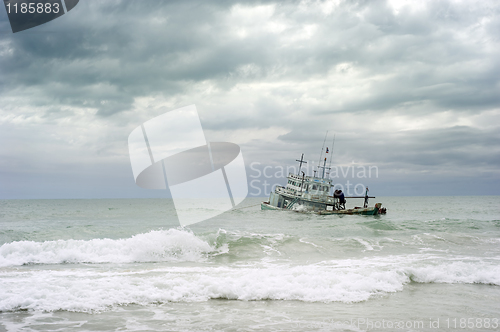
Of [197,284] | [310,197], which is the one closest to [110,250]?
[197,284]

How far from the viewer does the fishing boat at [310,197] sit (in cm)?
4322

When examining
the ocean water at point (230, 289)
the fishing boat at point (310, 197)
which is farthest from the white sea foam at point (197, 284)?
the fishing boat at point (310, 197)

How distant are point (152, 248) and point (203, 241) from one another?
251 cm

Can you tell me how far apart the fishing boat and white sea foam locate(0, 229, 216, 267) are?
95.9 feet

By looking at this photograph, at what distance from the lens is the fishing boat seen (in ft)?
142

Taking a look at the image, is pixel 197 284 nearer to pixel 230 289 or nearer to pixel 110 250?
pixel 230 289

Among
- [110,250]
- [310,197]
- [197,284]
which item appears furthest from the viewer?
[310,197]

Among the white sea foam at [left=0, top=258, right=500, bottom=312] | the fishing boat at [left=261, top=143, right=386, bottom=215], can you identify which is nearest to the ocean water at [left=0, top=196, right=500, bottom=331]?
the white sea foam at [left=0, top=258, right=500, bottom=312]

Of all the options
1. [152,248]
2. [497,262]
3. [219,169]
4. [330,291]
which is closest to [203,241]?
[152,248]

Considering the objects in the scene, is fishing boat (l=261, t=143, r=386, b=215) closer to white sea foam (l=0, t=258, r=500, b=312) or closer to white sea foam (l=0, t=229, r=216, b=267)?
white sea foam (l=0, t=229, r=216, b=267)

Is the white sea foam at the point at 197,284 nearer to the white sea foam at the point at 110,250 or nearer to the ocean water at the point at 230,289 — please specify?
the ocean water at the point at 230,289

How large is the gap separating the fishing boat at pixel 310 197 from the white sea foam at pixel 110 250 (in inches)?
1151

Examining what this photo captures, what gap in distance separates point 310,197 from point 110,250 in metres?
32.2

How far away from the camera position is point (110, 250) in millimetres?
14383
